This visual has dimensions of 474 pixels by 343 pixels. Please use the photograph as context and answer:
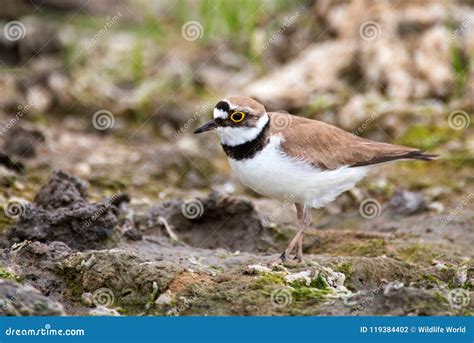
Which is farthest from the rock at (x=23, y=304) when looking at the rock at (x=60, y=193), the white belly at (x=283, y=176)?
the white belly at (x=283, y=176)

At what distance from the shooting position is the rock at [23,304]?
5.51 metres

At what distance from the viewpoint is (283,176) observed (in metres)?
Answer: 7.48

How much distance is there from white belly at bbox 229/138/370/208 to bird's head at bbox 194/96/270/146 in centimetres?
19

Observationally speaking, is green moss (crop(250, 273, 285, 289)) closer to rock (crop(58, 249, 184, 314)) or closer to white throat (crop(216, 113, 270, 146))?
rock (crop(58, 249, 184, 314))

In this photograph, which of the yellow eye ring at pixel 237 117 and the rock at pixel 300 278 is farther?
the yellow eye ring at pixel 237 117

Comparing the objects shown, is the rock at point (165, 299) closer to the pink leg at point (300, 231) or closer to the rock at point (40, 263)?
the rock at point (40, 263)

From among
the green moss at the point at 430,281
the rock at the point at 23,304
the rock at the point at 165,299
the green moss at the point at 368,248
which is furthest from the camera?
the green moss at the point at 368,248

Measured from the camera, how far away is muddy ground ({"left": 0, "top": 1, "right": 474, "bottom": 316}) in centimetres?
625

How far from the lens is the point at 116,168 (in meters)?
11.3

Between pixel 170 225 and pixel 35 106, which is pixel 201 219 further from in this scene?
pixel 35 106

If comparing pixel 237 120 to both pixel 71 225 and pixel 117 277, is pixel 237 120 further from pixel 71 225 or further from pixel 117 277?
pixel 117 277

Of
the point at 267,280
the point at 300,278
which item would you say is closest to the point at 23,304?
the point at 267,280

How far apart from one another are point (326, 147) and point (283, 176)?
2.37 feet

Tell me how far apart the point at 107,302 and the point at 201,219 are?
8.76 feet
